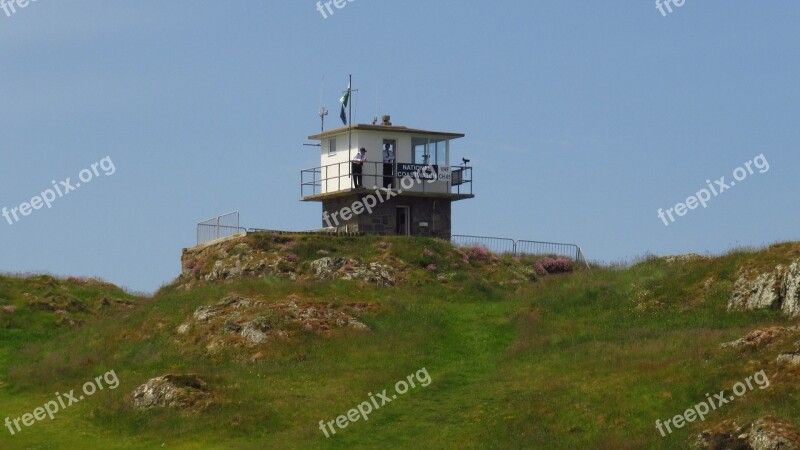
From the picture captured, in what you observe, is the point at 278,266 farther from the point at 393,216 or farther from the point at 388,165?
the point at 388,165

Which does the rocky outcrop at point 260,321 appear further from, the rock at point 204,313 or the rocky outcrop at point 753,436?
the rocky outcrop at point 753,436

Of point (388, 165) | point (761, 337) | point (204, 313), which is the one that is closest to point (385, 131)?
point (388, 165)

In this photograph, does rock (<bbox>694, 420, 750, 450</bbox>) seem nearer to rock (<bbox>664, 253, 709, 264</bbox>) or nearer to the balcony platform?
rock (<bbox>664, 253, 709, 264</bbox>)

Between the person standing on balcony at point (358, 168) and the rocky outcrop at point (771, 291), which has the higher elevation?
the person standing on balcony at point (358, 168)

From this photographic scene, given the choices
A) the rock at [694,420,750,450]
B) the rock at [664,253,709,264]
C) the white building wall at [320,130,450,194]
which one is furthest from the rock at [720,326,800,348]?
the white building wall at [320,130,450,194]

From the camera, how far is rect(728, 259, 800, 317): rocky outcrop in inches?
1914

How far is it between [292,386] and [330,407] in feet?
11.5

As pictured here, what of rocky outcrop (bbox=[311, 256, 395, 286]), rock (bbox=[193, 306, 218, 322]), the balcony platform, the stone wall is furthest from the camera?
the stone wall

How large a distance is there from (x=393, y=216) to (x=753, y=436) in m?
40.6

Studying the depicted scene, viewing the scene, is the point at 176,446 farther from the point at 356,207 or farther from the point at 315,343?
the point at 356,207

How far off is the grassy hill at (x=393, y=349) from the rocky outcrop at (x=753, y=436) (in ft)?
1.81

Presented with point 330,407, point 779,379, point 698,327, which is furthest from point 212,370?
point 779,379

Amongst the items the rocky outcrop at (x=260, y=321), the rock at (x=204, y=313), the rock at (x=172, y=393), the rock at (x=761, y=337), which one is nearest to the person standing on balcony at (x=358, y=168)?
the rocky outcrop at (x=260, y=321)

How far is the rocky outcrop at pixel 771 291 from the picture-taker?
48625 mm
